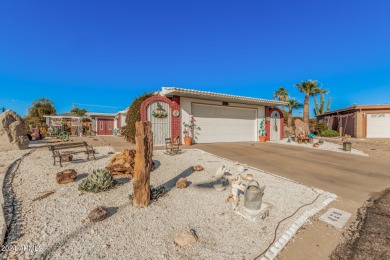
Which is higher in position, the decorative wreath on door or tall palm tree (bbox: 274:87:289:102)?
tall palm tree (bbox: 274:87:289:102)

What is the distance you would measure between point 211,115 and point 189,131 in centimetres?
221

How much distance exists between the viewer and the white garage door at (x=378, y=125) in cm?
1786

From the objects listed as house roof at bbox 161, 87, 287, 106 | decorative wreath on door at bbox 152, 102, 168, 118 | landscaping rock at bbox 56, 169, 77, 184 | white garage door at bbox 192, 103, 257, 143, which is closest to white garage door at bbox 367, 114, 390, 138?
house roof at bbox 161, 87, 287, 106

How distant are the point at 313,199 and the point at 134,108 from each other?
10.3 meters

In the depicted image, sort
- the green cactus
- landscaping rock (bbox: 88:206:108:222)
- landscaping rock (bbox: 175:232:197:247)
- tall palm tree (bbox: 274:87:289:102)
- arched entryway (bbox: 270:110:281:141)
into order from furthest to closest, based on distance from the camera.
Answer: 1. tall palm tree (bbox: 274:87:289:102)
2. arched entryway (bbox: 270:110:281:141)
3. the green cactus
4. landscaping rock (bbox: 88:206:108:222)
5. landscaping rock (bbox: 175:232:197:247)

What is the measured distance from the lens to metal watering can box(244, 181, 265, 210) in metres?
3.03

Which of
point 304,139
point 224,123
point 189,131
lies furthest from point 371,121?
point 189,131

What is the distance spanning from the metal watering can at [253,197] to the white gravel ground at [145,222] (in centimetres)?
26

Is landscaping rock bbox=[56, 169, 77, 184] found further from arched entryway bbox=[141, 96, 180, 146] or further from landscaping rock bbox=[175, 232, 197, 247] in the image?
arched entryway bbox=[141, 96, 180, 146]

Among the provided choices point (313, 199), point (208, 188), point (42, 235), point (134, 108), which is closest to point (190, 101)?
point (134, 108)

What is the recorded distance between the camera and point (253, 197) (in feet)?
10.0

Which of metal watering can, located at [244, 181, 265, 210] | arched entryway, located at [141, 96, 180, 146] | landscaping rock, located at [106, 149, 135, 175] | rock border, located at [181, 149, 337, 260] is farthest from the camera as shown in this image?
arched entryway, located at [141, 96, 180, 146]

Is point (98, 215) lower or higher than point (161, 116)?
lower

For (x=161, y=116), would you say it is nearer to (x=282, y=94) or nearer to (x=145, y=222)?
(x=145, y=222)
